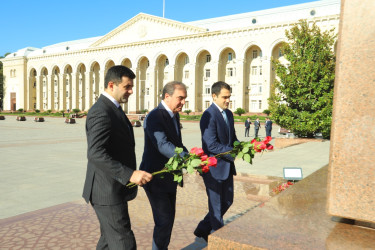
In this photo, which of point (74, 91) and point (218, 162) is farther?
point (74, 91)

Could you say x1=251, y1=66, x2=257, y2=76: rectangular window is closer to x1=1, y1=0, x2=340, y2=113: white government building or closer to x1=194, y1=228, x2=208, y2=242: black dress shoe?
x1=1, y1=0, x2=340, y2=113: white government building

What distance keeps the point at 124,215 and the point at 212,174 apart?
1.39 meters

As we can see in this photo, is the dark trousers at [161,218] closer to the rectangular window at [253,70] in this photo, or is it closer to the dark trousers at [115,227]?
the dark trousers at [115,227]

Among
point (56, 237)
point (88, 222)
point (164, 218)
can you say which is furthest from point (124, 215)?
point (88, 222)

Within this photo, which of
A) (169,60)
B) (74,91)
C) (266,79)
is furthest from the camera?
(74,91)

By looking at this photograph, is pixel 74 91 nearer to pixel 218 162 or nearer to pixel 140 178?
pixel 218 162

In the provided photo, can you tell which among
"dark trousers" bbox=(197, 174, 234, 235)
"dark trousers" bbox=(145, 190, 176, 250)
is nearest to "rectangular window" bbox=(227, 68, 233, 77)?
"dark trousers" bbox=(197, 174, 234, 235)

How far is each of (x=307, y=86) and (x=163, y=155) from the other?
13.8 meters

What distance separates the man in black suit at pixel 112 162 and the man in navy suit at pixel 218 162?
124 cm

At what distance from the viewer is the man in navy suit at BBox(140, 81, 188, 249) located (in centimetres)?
A: 313

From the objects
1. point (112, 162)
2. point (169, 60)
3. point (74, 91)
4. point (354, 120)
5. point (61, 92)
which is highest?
point (169, 60)

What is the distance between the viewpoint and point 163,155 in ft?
10.6

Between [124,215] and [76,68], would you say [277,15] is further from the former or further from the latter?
[124,215]

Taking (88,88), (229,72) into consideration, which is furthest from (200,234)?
(88,88)
